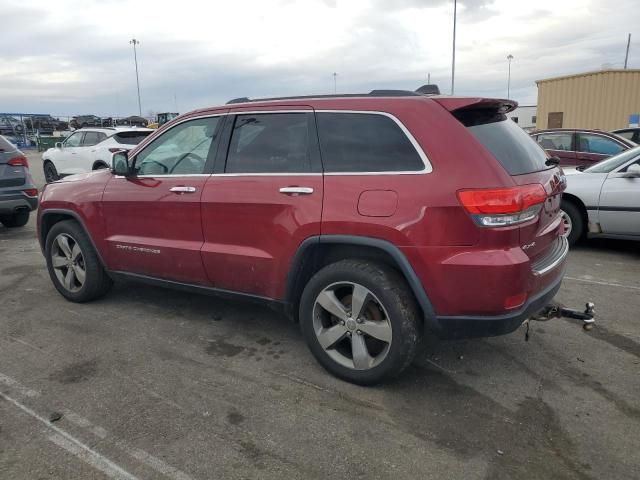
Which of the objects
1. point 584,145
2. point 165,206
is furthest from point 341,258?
point 584,145

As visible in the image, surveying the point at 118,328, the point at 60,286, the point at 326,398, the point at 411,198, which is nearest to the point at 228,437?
the point at 326,398

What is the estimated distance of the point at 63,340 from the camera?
4.07 metres

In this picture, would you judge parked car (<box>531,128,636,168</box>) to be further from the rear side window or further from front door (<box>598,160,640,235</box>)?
the rear side window

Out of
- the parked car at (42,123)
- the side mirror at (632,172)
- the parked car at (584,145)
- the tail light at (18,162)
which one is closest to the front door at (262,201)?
the side mirror at (632,172)

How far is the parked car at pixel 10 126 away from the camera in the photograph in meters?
33.6

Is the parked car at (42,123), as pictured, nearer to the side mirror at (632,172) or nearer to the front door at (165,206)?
the front door at (165,206)

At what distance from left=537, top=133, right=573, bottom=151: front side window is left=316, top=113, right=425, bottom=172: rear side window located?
8399mm

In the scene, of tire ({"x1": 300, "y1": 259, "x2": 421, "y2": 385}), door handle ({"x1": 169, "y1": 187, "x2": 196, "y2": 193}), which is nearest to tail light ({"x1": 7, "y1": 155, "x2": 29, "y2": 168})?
door handle ({"x1": 169, "y1": 187, "x2": 196, "y2": 193})

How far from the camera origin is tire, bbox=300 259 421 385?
3.07 metres

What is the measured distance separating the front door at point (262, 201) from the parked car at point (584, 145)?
314 inches

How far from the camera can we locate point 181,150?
13.6 feet

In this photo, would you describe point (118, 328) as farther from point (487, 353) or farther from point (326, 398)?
point (487, 353)

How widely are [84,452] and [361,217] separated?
1911mm

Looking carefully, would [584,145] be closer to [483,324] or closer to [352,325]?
[483,324]
